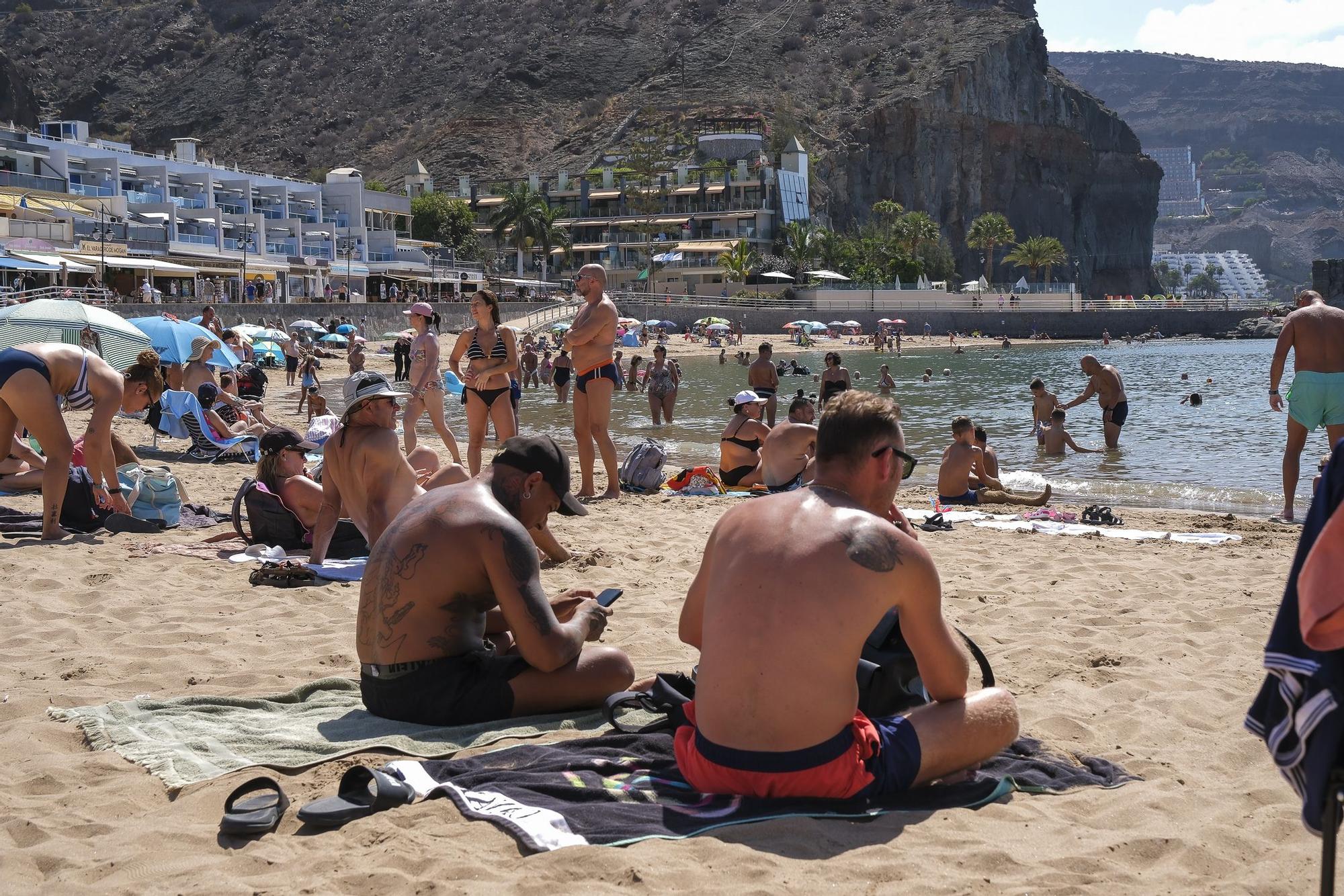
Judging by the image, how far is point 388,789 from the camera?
3088mm

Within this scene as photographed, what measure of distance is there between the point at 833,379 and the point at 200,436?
6669 millimetres

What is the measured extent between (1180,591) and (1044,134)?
117m

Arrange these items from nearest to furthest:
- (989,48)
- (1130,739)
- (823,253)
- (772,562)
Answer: (772,562) → (1130,739) → (823,253) → (989,48)

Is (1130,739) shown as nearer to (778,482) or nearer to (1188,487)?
→ (778,482)

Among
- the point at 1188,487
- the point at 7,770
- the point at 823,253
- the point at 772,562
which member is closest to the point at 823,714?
the point at 772,562

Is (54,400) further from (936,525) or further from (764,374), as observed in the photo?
(764,374)

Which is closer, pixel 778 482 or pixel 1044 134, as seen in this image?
pixel 778 482

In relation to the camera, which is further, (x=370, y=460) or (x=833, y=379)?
(x=833, y=379)

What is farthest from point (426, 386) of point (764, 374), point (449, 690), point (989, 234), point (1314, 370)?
Answer: point (989, 234)

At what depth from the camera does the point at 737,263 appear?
7144cm

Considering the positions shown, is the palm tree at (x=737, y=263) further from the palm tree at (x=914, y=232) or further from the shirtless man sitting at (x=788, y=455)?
the shirtless man sitting at (x=788, y=455)

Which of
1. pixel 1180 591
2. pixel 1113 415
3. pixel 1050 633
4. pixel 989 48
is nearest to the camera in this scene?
pixel 1050 633

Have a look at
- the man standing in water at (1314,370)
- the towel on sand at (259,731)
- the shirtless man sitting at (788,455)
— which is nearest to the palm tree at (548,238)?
the man standing in water at (1314,370)

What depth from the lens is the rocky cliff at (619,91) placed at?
101625 mm
